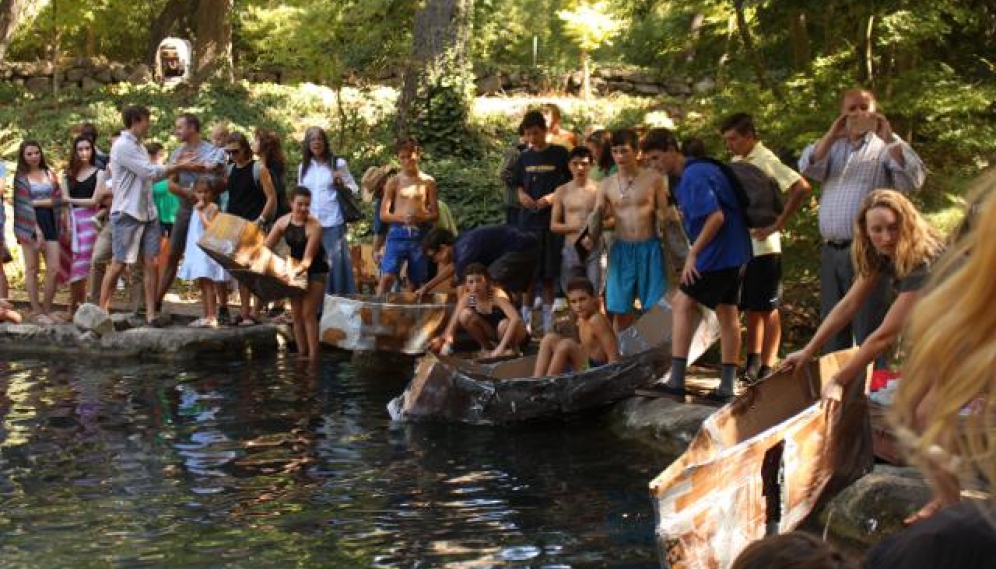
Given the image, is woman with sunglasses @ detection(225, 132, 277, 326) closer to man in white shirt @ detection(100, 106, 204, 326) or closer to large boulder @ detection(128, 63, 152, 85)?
man in white shirt @ detection(100, 106, 204, 326)

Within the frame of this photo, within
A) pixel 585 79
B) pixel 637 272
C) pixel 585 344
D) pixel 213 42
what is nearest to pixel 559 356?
pixel 585 344

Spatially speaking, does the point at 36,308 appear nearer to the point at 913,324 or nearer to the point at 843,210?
the point at 843,210

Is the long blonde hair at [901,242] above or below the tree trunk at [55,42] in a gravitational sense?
below

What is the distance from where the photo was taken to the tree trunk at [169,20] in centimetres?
3050

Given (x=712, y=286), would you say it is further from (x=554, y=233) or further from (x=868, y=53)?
(x=868, y=53)

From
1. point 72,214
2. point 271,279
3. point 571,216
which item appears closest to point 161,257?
point 72,214

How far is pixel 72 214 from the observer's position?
13461mm

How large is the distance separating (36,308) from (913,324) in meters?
12.9

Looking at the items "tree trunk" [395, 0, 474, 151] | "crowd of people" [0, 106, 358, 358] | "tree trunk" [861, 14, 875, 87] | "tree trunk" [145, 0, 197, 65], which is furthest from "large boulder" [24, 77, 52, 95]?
"tree trunk" [861, 14, 875, 87]

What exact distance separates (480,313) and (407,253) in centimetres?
223

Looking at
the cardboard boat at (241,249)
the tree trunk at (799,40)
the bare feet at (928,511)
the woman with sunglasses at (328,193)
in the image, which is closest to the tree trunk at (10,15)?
the woman with sunglasses at (328,193)

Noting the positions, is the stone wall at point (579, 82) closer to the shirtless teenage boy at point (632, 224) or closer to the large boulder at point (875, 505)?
the shirtless teenage boy at point (632, 224)

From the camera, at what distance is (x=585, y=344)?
9711 mm

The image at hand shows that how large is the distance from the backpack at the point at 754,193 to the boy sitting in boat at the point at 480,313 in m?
2.41
